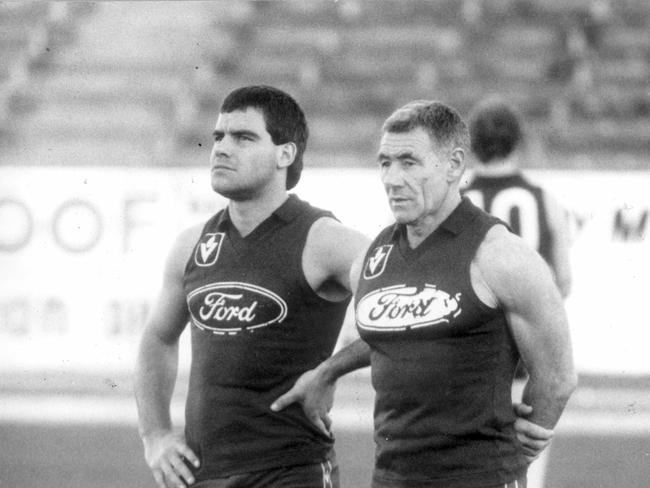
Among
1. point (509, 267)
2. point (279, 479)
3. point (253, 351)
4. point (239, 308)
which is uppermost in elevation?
point (509, 267)

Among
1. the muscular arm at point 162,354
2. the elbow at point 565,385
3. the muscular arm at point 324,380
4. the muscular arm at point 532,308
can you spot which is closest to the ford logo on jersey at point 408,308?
A: the muscular arm at point 532,308

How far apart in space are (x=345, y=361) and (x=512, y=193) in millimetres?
1828

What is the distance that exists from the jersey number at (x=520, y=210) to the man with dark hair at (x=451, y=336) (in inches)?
74.0

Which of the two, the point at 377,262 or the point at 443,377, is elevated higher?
the point at 377,262

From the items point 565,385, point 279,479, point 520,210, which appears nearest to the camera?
point 565,385

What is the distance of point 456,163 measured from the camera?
11.2ft

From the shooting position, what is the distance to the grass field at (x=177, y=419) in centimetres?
674

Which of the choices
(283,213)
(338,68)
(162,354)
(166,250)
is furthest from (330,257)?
(338,68)

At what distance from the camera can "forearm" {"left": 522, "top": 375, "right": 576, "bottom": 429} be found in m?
3.32

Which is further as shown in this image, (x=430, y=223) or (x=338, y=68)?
(x=338, y=68)

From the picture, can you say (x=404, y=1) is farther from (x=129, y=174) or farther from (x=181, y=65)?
(x=129, y=174)

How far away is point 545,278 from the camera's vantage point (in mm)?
3193

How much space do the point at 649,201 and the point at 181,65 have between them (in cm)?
632

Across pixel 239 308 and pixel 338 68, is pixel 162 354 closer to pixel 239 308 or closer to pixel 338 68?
pixel 239 308
